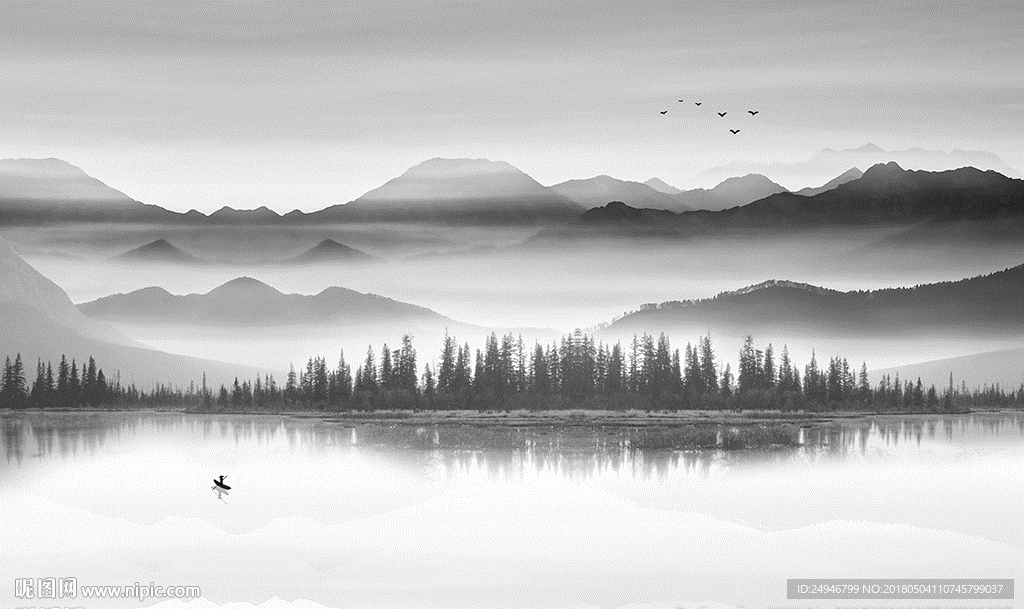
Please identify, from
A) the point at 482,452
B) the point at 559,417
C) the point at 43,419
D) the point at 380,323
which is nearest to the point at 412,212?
the point at 380,323

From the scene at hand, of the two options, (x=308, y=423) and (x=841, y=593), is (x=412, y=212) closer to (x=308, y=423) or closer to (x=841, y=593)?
(x=308, y=423)

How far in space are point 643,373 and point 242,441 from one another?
20.7 m

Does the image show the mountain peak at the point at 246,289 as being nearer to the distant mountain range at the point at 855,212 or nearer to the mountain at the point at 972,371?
the distant mountain range at the point at 855,212

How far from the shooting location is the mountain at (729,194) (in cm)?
4516

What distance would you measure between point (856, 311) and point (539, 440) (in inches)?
778

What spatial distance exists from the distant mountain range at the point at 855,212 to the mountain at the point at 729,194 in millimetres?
469

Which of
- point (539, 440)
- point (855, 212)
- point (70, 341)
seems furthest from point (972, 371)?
point (70, 341)

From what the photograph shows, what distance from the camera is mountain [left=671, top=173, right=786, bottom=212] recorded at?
148ft

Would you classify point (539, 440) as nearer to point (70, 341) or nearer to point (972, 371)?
point (972, 371)

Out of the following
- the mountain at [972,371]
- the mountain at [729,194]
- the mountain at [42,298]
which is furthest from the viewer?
the mountain at [42,298]

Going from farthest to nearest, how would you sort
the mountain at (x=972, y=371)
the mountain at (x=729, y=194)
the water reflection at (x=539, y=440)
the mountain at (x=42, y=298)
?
1. the mountain at (x=42, y=298)
2. the mountain at (x=972, y=371)
3. the mountain at (x=729, y=194)
4. the water reflection at (x=539, y=440)

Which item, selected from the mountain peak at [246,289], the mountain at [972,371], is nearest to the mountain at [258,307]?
the mountain peak at [246,289]

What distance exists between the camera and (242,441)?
40.6 meters

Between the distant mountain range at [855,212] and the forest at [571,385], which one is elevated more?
the distant mountain range at [855,212]
